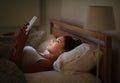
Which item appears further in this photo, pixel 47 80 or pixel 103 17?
pixel 47 80

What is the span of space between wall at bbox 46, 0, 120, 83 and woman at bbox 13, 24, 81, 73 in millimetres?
358

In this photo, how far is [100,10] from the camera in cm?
152

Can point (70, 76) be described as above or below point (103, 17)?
below

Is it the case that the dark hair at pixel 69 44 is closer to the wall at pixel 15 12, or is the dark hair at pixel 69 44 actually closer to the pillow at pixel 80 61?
the pillow at pixel 80 61

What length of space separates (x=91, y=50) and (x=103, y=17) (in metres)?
0.46

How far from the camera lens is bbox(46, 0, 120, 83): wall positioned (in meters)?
1.87

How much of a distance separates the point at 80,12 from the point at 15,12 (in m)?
1.42

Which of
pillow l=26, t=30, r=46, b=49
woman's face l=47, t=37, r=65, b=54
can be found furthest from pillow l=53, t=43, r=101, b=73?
pillow l=26, t=30, r=46, b=49

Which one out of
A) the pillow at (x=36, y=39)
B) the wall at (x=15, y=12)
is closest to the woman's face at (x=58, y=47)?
the pillow at (x=36, y=39)

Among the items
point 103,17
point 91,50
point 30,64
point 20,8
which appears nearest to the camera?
point 103,17

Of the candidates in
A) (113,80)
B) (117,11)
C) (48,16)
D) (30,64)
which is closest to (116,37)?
(117,11)

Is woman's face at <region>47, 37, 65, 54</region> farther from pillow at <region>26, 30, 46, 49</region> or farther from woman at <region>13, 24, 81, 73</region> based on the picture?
pillow at <region>26, 30, 46, 49</region>

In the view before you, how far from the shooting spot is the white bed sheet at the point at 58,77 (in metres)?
1.77

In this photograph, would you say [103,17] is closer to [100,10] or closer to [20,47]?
[100,10]
